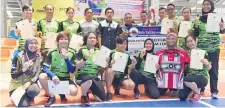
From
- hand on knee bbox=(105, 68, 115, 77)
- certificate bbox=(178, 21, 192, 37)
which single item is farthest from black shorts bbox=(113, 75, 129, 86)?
certificate bbox=(178, 21, 192, 37)

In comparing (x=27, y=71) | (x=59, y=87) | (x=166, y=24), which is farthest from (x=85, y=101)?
(x=166, y=24)

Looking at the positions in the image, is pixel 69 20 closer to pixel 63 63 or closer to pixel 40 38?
pixel 40 38

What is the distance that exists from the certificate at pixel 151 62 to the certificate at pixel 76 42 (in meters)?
1.19

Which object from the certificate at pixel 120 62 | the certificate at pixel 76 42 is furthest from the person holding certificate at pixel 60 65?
the certificate at pixel 120 62

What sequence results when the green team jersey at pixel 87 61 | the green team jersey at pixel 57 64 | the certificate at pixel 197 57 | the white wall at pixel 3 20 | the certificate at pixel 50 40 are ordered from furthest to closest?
the white wall at pixel 3 20 < the certificate at pixel 50 40 < the certificate at pixel 197 57 < the green team jersey at pixel 87 61 < the green team jersey at pixel 57 64

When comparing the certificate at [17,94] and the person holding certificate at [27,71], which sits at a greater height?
the person holding certificate at [27,71]

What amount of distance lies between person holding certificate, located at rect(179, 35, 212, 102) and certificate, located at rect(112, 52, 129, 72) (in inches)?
41.3

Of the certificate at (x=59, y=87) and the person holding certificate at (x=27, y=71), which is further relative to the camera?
the certificate at (x=59, y=87)

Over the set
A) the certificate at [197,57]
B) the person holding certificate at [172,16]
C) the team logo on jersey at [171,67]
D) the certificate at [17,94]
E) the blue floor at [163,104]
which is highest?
the person holding certificate at [172,16]

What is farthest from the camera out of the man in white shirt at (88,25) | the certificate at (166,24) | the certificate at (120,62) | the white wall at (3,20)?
the white wall at (3,20)

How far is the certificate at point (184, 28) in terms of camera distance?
17.3 feet

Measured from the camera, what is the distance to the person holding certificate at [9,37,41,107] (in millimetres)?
4188

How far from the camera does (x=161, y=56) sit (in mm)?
4973

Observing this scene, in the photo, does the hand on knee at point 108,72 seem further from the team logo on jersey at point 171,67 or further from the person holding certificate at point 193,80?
the person holding certificate at point 193,80
